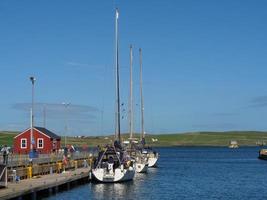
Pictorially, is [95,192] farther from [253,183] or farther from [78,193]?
[253,183]

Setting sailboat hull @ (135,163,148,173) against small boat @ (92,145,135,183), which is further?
sailboat hull @ (135,163,148,173)

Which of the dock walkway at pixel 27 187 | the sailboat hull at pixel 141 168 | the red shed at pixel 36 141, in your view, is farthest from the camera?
the red shed at pixel 36 141

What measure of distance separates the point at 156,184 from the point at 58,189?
60.3 feet

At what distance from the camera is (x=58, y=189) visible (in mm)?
55312

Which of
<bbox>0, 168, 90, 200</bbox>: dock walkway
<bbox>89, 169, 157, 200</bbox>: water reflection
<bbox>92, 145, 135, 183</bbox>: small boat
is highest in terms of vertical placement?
<bbox>92, 145, 135, 183</bbox>: small boat

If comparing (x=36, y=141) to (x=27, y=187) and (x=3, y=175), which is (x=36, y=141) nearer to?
(x=27, y=187)

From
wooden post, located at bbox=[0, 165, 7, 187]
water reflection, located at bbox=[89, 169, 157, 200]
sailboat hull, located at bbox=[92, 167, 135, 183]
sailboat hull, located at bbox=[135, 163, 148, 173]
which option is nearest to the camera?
wooden post, located at bbox=[0, 165, 7, 187]

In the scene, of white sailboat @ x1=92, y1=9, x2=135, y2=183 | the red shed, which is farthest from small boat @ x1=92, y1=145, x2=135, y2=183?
the red shed

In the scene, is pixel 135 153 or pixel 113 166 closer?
pixel 113 166

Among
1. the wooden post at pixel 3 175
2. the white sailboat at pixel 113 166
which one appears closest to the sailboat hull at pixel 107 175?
the white sailboat at pixel 113 166

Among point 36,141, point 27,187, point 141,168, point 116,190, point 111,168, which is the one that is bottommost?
point 116,190

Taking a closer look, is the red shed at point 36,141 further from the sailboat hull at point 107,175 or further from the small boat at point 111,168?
the sailboat hull at point 107,175

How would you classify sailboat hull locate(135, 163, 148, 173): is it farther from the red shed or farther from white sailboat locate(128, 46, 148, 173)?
the red shed

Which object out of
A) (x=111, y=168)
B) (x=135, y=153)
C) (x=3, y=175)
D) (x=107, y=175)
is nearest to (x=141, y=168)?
(x=135, y=153)
